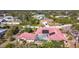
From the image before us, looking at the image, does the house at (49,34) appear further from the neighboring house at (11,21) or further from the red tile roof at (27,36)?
the neighboring house at (11,21)

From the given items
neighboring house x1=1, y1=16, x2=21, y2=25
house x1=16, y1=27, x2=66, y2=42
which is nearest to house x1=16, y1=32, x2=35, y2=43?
house x1=16, y1=27, x2=66, y2=42

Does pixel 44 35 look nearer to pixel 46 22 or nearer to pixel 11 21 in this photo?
pixel 46 22

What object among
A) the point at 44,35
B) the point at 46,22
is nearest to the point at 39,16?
the point at 46,22

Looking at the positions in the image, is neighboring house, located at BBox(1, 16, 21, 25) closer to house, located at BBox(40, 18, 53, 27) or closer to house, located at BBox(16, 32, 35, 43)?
house, located at BBox(16, 32, 35, 43)

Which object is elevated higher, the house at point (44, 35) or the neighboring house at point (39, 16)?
the neighboring house at point (39, 16)

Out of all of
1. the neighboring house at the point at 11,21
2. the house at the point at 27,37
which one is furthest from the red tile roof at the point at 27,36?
the neighboring house at the point at 11,21

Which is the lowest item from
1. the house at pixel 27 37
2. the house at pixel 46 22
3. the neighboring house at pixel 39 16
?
the house at pixel 27 37

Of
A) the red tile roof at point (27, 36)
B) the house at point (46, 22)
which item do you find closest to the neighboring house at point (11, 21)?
the red tile roof at point (27, 36)
